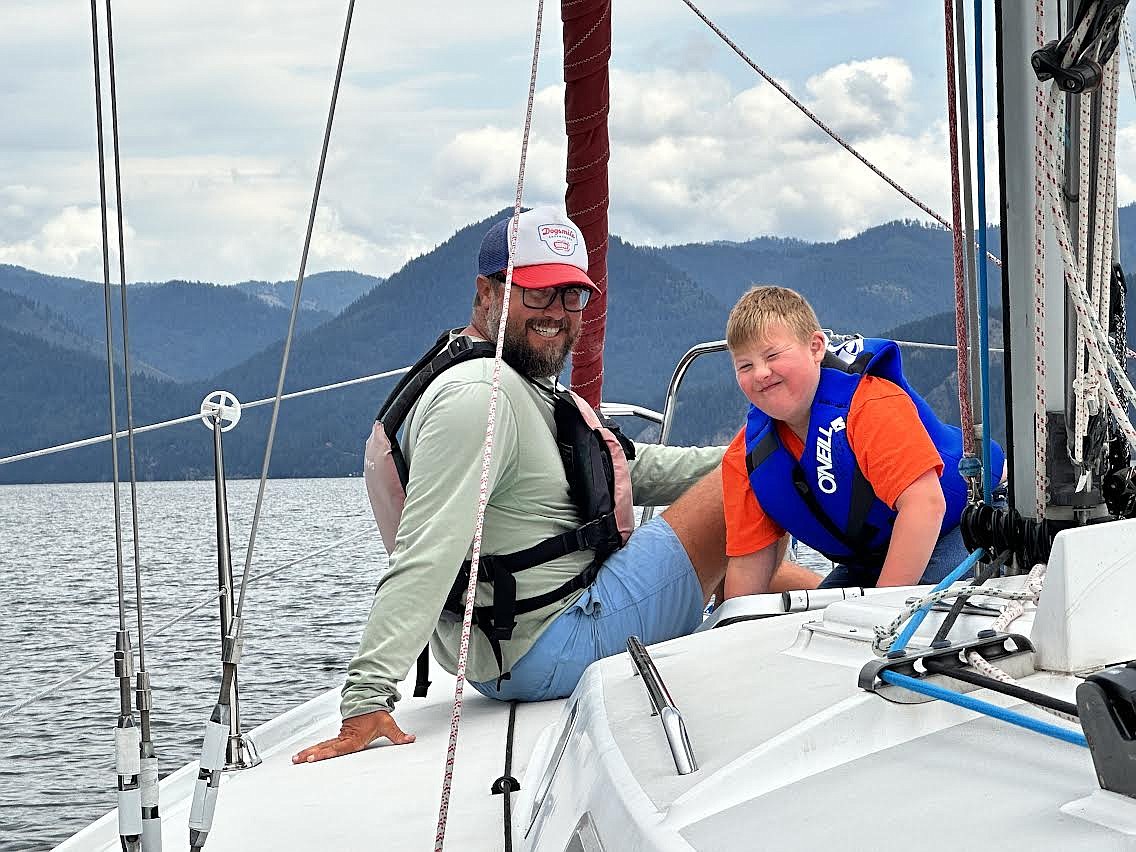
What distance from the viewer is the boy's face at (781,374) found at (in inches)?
76.6

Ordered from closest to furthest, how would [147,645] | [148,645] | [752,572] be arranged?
1. [752,572]
2. [147,645]
3. [148,645]

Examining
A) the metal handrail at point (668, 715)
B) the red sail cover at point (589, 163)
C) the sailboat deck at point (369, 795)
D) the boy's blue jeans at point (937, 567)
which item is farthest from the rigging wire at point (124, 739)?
the red sail cover at point (589, 163)

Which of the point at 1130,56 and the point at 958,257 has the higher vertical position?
the point at 1130,56

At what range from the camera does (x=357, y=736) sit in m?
1.82

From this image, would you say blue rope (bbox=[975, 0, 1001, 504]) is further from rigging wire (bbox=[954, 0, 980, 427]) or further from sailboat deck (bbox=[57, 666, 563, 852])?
sailboat deck (bbox=[57, 666, 563, 852])

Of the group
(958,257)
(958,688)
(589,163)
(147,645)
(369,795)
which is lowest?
(147,645)

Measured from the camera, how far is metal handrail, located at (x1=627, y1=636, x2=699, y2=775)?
927mm

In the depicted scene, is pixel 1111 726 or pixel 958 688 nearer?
pixel 1111 726

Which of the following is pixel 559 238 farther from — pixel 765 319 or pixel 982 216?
pixel 982 216

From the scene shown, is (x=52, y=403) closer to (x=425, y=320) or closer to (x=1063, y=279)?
(x=425, y=320)

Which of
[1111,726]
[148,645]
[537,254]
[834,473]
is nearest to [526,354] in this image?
[537,254]

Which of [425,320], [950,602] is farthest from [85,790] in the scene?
[425,320]

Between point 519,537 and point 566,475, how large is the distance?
137mm

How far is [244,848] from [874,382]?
112 cm
